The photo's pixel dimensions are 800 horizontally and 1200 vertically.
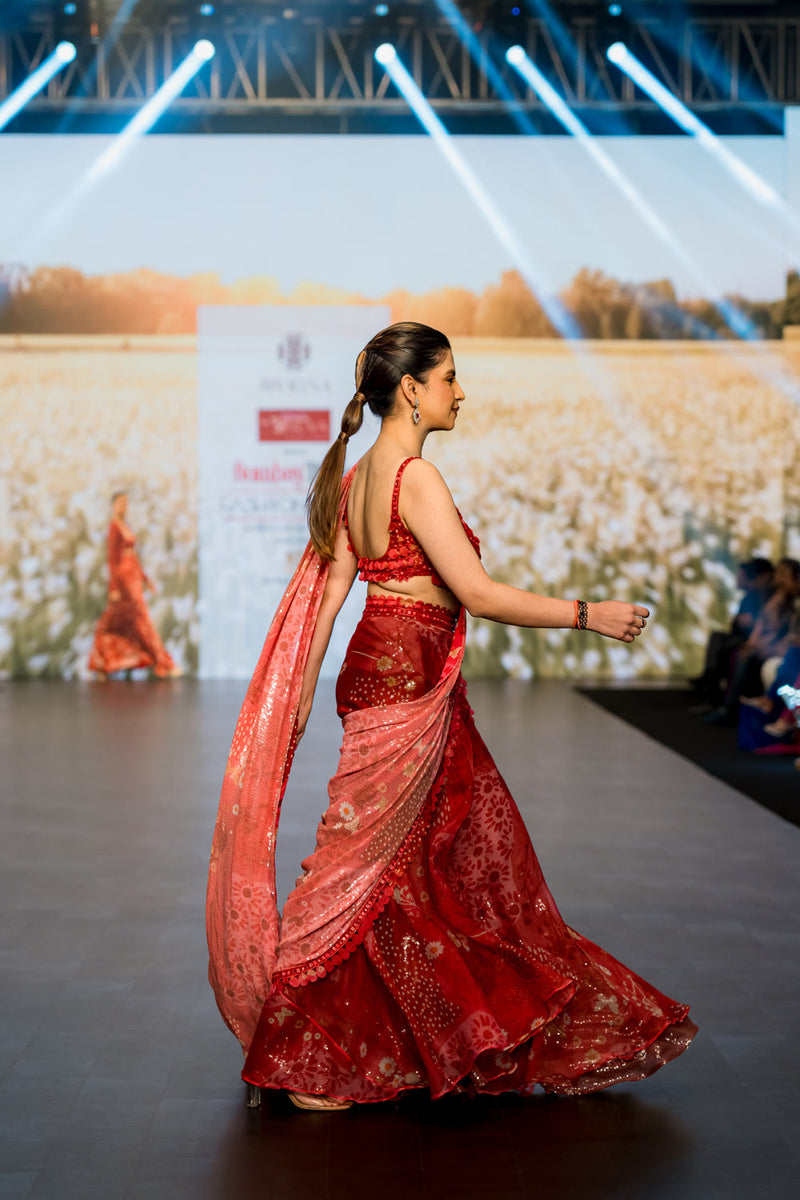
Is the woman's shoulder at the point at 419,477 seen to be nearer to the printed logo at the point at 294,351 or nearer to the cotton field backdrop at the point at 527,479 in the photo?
the cotton field backdrop at the point at 527,479

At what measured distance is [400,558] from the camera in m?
2.51

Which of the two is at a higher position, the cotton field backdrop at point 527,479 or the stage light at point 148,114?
the stage light at point 148,114

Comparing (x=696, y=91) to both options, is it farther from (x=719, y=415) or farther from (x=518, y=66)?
(x=719, y=415)

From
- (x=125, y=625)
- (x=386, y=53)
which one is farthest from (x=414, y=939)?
(x=386, y=53)

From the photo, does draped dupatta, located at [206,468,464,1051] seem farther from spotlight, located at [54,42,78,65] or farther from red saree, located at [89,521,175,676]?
spotlight, located at [54,42,78,65]

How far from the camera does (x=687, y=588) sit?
9.83 m

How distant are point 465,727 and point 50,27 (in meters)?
7.99

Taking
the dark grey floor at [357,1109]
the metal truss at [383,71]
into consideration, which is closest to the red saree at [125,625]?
the metal truss at [383,71]

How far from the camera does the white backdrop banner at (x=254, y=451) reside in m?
9.62

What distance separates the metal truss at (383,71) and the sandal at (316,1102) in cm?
803

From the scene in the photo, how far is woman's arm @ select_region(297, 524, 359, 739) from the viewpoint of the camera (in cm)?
259

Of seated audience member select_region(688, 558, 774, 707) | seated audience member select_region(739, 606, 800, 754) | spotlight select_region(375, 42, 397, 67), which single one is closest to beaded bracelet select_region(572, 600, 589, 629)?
seated audience member select_region(739, 606, 800, 754)

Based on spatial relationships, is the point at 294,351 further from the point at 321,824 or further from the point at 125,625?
the point at 321,824

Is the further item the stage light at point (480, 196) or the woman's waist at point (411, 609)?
the stage light at point (480, 196)
